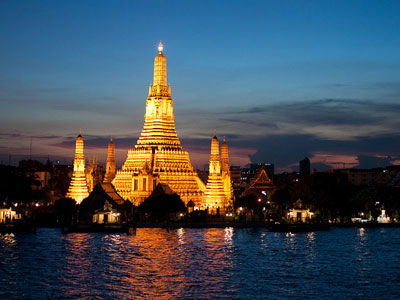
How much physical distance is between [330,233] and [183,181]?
18.5m

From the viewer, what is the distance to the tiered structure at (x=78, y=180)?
90812 mm

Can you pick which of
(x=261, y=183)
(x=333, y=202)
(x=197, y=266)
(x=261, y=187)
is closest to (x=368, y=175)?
(x=261, y=183)

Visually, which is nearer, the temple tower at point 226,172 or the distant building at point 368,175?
the temple tower at point 226,172

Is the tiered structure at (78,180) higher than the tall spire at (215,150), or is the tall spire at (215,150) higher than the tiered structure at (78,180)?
the tall spire at (215,150)

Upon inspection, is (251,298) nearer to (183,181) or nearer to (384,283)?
(384,283)

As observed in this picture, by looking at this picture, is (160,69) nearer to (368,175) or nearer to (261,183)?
(261,183)

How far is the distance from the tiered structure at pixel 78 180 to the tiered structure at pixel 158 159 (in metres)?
4.06

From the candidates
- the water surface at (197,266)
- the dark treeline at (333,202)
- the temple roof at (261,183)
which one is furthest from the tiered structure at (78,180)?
the temple roof at (261,183)

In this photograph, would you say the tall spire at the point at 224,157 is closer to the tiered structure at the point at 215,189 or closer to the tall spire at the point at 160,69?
the tiered structure at the point at 215,189

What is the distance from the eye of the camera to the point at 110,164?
102m

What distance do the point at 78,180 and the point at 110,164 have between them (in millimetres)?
10493

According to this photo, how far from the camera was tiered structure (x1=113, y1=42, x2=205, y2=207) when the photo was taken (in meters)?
90.8

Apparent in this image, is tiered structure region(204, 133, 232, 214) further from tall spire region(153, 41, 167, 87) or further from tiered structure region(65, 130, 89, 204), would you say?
tiered structure region(65, 130, 89, 204)

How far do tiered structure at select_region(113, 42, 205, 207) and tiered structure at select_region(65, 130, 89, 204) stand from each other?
4065 mm
